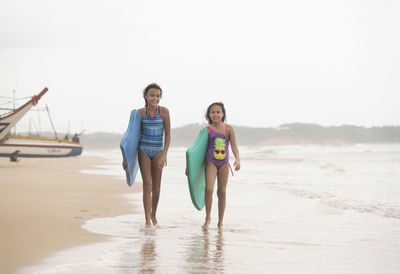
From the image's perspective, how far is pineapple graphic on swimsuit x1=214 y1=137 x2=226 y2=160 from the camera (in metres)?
5.05

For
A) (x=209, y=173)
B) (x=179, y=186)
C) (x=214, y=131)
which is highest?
(x=214, y=131)

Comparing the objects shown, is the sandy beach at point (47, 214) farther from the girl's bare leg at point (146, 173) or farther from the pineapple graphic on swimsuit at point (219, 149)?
the pineapple graphic on swimsuit at point (219, 149)

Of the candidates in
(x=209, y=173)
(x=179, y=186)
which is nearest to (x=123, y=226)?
(x=209, y=173)

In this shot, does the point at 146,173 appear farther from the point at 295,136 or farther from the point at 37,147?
the point at 295,136

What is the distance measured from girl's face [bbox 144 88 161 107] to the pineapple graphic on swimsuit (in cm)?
77

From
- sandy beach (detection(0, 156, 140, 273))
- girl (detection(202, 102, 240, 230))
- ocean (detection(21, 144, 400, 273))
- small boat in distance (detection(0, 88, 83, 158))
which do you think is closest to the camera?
ocean (detection(21, 144, 400, 273))

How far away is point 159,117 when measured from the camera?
501cm

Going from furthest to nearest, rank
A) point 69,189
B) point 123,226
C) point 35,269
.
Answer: point 69,189 < point 123,226 < point 35,269

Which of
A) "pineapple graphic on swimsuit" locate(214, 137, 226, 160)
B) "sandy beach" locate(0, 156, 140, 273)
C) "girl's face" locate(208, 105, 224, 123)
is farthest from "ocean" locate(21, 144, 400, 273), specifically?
"girl's face" locate(208, 105, 224, 123)

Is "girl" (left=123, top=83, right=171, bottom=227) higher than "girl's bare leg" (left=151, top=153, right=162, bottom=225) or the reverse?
higher

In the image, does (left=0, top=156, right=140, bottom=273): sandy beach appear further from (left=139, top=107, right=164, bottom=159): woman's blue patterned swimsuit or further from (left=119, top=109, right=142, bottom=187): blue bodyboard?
(left=139, top=107, right=164, bottom=159): woman's blue patterned swimsuit

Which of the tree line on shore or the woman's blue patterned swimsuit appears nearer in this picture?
the woman's blue patterned swimsuit

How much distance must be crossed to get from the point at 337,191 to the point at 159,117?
16.6ft

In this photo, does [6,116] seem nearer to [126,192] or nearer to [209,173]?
[126,192]
